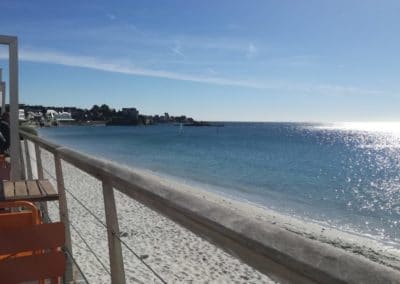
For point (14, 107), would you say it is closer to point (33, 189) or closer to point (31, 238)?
point (33, 189)

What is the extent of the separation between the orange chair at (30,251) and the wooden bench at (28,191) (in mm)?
663

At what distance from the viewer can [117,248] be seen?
194 cm

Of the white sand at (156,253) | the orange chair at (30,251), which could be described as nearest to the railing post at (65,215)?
the orange chair at (30,251)

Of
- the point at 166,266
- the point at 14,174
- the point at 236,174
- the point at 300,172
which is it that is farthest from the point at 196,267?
the point at 300,172

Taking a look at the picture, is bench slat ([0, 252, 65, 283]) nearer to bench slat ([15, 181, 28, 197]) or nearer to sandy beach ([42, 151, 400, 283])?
bench slat ([15, 181, 28, 197])

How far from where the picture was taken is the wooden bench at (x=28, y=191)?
3.09 meters

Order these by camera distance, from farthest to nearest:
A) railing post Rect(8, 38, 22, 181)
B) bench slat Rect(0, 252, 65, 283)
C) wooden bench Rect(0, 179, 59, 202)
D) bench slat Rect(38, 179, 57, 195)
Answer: railing post Rect(8, 38, 22, 181) < bench slat Rect(38, 179, 57, 195) < wooden bench Rect(0, 179, 59, 202) < bench slat Rect(0, 252, 65, 283)

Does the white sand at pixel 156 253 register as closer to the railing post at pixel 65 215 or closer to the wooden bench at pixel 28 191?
the railing post at pixel 65 215

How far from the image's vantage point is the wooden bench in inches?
121

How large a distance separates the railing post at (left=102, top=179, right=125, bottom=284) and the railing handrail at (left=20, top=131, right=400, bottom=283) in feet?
1.87

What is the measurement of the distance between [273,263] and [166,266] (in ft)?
23.3

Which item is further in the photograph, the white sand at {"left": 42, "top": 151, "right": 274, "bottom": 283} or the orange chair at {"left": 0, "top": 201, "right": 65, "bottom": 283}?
the white sand at {"left": 42, "top": 151, "right": 274, "bottom": 283}

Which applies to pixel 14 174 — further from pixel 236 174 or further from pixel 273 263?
pixel 236 174

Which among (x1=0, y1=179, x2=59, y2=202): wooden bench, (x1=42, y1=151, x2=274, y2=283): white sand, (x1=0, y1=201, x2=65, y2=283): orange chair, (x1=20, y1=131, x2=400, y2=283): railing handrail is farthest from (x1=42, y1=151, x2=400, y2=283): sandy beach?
(x1=20, y1=131, x2=400, y2=283): railing handrail
